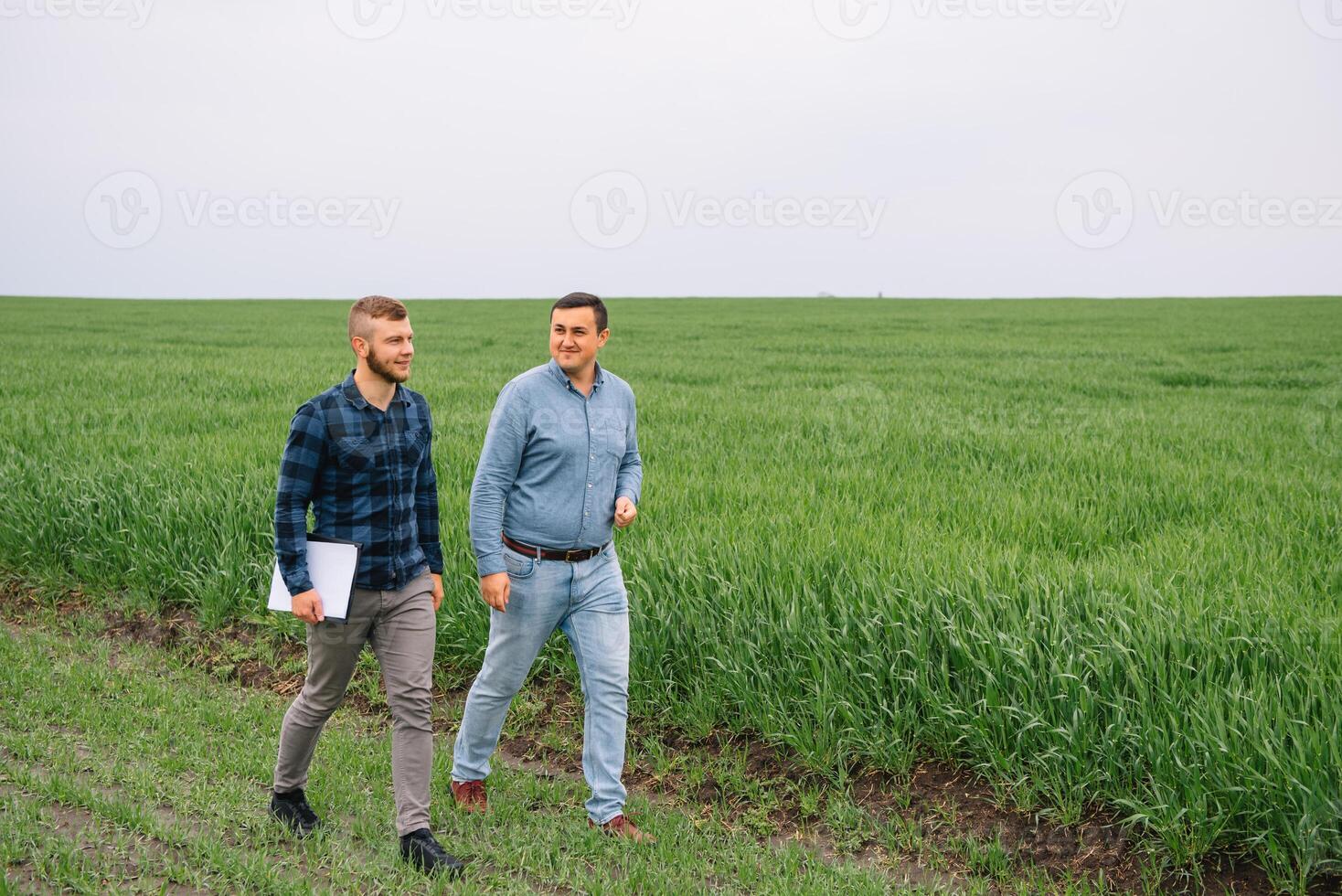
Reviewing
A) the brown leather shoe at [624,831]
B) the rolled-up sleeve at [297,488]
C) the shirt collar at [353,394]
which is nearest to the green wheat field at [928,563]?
the brown leather shoe at [624,831]

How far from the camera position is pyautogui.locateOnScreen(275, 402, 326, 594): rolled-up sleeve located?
3.69 metres

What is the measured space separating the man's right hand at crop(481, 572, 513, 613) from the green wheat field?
1.49m

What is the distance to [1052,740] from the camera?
419 cm

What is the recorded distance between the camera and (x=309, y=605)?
145 inches

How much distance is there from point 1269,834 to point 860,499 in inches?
163

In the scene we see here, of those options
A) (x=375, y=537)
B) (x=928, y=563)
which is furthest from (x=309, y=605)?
(x=928, y=563)

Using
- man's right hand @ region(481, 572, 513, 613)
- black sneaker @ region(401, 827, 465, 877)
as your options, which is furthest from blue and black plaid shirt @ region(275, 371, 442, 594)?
black sneaker @ region(401, 827, 465, 877)

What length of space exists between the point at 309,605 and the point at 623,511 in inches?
47.6

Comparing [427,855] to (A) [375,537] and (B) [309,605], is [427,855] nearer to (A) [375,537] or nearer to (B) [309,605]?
(B) [309,605]

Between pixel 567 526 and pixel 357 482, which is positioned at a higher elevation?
pixel 357 482

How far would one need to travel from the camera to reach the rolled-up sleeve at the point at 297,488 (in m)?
3.69

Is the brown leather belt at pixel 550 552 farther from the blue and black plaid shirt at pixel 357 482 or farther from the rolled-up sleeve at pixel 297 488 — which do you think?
the rolled-up sleeve at pixel 297 488

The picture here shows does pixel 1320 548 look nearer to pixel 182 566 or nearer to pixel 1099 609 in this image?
pixel 1099 609

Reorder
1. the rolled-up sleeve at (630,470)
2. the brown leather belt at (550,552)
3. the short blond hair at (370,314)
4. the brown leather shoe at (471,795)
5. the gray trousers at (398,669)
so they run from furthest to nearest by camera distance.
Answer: the brown leather shoe at (471,795), the rolled-up sleeve at (630,470), the brown leather belt at (550,552), the gray trousers at (398,669), the short blond hair at (370,314)
